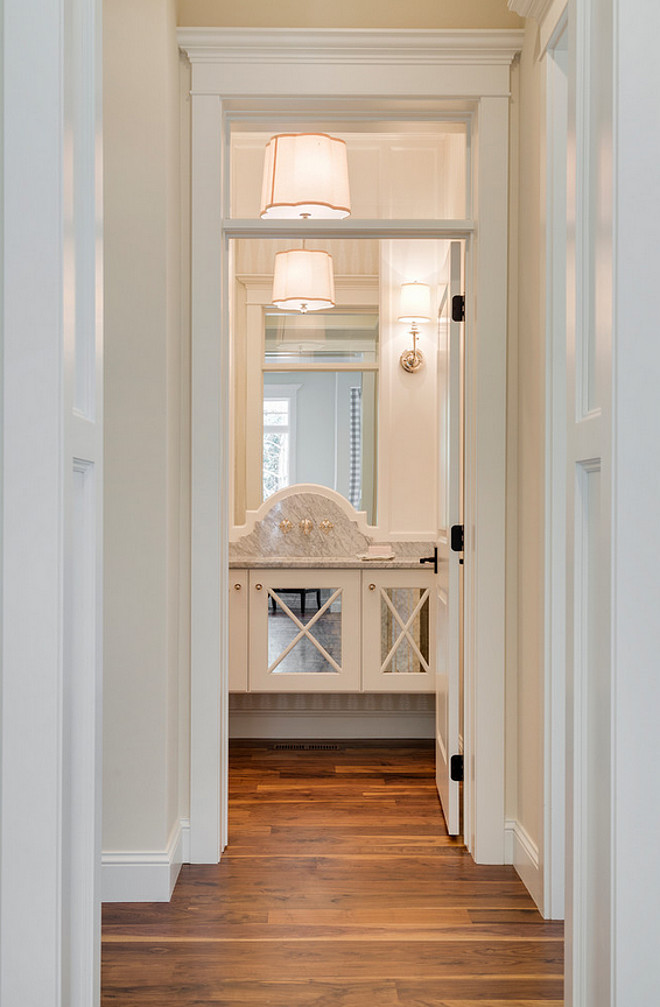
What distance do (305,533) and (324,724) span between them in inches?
38.0

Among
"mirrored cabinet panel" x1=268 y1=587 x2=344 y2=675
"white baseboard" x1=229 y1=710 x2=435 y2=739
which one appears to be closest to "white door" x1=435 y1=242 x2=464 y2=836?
"mirrored cabinet panel" x1=268 y1=587 x2=344 y2=675

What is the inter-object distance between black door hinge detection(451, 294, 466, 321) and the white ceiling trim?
851 mm

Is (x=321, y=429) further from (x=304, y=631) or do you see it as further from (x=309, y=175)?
(x=309, y=175)

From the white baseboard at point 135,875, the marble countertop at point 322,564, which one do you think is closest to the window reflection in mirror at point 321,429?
the marble countertop at point 322,564

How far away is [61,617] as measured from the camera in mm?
1057

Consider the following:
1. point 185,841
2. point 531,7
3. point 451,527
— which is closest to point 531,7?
point 531,7

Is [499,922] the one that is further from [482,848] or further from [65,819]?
[65,819]

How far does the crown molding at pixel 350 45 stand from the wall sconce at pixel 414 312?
5.38 ft

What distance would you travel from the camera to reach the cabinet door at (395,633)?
4.09 meters

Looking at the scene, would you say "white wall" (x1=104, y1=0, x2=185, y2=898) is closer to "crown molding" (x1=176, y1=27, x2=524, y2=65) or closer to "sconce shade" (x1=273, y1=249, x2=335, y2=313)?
"crown molding" (x1=176, y1=27, x2=524, y2=65)

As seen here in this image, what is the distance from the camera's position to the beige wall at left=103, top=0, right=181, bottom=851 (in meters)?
2.57

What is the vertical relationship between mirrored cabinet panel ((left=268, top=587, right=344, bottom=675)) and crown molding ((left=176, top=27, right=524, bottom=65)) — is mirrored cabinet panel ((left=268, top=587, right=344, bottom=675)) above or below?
below

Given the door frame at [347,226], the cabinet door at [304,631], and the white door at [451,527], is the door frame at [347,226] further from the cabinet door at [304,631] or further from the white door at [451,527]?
the cabinet door at [304,631]

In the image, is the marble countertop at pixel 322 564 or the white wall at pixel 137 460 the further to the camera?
the marble countertop at pixel 322 564
